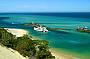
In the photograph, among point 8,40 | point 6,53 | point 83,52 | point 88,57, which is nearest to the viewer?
point 6,53

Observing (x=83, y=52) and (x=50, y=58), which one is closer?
(x=50, y=58)

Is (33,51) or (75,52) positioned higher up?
(33,51)

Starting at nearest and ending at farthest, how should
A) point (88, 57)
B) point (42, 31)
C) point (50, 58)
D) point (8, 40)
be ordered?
point (50, 58) < point (8, 40) < point (88, 57) < point (42, 31)

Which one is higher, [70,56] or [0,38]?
[0,38]

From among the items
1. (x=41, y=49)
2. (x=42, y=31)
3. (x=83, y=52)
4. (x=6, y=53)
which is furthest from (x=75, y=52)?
(x=42, y=31)

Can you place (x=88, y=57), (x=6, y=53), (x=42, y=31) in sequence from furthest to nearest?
(x=42, y=31), (x=88, y=57), (x=6, y=53)

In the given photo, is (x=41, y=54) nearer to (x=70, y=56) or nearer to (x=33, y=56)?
(x=33, y=56)

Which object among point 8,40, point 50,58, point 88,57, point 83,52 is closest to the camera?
point 50,58

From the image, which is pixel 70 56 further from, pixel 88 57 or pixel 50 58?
pixel 50 58

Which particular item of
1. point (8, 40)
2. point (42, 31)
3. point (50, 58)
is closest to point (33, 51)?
point (50, 58)
